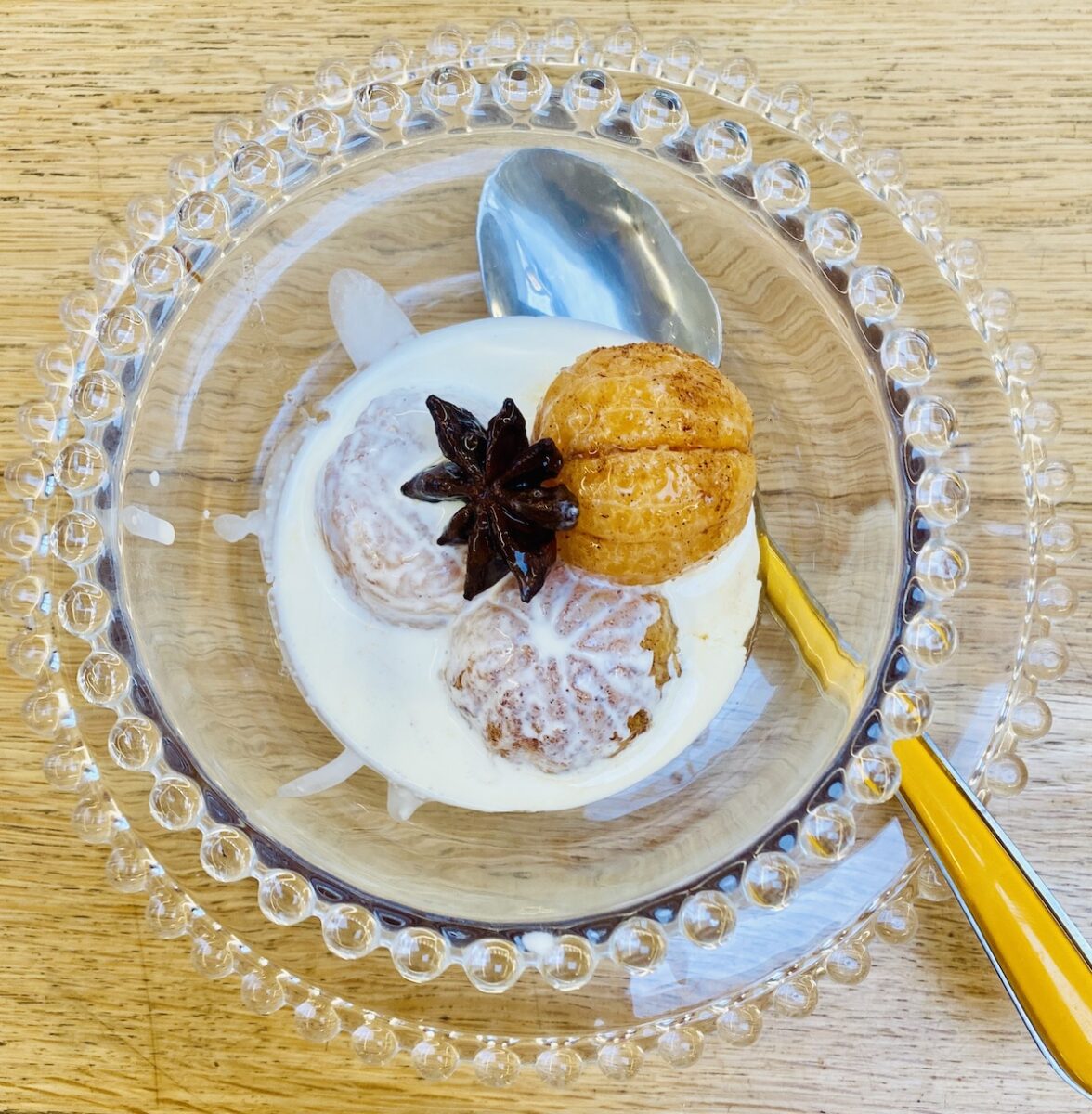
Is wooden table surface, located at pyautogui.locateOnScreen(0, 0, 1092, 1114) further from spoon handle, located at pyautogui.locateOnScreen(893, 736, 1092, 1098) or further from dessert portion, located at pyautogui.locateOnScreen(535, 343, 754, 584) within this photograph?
dessert portion, located at pyautogui.locateOnScreen(535, 343, 754, 584)

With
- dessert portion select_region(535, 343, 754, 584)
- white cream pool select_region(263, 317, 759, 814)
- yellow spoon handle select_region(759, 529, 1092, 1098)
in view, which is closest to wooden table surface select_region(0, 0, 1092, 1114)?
yellow spoon handle select_region(759, 529, 1092, 1098)

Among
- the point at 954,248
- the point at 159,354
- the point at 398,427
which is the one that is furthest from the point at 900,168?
the point at 159,354

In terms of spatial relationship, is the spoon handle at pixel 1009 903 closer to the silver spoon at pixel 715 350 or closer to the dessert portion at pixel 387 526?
the silver spoon at pixel 715 350

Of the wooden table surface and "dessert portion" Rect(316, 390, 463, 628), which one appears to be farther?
the wooden table surface

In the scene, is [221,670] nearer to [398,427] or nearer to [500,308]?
[398,427]

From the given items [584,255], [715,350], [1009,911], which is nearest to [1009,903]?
[1009,911]
